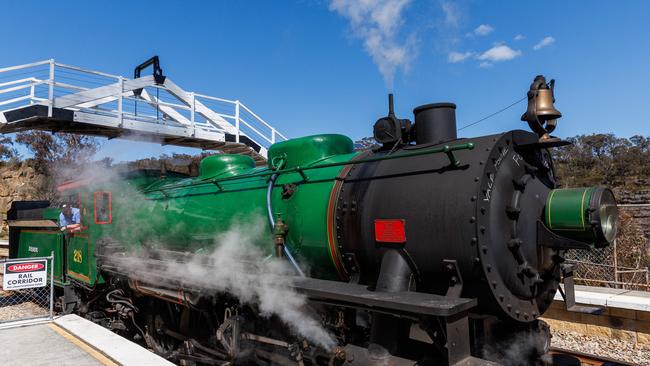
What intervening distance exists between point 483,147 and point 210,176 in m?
3.89

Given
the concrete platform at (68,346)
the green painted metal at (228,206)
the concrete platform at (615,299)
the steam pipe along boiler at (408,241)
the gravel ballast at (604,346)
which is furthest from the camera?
the concrete platform at (615,299)

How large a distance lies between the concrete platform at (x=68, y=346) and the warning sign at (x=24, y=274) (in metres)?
0.79

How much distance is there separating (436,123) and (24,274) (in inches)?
279

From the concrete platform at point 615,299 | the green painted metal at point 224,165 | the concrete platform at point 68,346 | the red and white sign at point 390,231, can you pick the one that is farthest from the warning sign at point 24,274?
the concrete platform at point 615,299

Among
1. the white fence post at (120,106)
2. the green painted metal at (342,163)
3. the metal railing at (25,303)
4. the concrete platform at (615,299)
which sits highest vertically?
the white fence post at (120,106)

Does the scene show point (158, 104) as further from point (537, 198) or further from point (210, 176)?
point (537, 198)

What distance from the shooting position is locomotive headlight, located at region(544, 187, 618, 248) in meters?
3.18

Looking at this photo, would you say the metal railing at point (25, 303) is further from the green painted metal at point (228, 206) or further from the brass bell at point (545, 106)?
the brass bell at point (545, 106)

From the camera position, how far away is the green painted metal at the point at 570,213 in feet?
10.5

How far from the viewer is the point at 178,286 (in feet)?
16.2

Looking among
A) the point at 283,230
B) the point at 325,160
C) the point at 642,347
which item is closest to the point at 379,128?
the point at 325,160

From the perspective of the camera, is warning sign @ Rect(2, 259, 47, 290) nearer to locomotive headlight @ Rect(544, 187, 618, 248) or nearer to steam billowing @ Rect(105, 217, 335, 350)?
steam billowing @ Rect(105, 217, 335, 350)

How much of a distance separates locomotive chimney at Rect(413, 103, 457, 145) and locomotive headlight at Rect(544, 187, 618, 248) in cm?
96

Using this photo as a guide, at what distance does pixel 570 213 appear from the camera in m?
3.29
